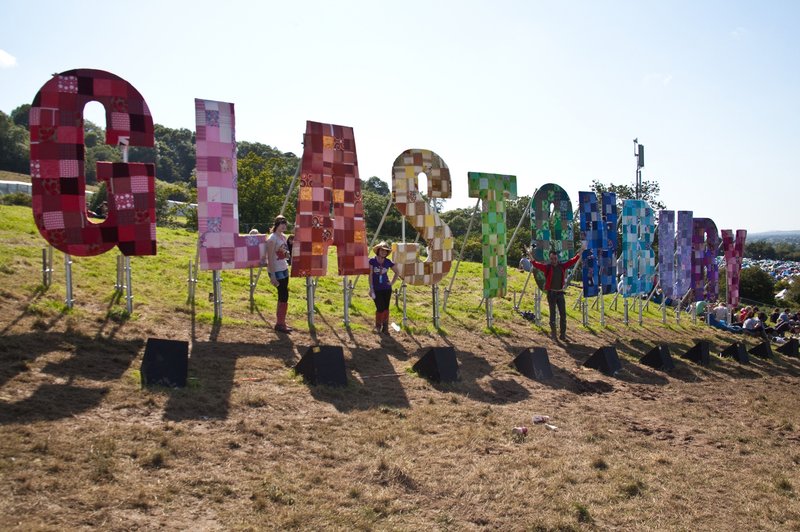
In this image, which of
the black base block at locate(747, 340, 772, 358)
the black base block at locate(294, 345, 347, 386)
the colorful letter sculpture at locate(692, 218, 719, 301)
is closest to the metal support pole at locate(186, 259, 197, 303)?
the black base block at locate(294, 345, 347, 386)

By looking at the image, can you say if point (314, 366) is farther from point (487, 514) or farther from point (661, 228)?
point (661, 228)

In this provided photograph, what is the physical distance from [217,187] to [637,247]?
1297 cm

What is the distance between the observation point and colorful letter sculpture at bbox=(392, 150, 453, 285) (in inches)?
553

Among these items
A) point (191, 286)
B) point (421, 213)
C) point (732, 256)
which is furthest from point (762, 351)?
point (191, 286)

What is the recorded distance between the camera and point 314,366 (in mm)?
9453

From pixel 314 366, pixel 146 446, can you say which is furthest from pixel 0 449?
pixel 314 366

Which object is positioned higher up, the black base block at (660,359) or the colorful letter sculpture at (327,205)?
the colorful letter sculpture at (327,205)

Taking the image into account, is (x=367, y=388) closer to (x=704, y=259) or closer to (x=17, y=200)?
(x=704, y=259)

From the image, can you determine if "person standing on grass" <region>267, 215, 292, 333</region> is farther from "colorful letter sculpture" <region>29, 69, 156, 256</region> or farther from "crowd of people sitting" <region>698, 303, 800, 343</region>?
"crowd of people sitting" <region>698, 303, 800, 343</region>

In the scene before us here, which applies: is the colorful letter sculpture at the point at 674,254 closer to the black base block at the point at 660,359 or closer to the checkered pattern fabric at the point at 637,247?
the checkered pattern fabric at the point at 637,247

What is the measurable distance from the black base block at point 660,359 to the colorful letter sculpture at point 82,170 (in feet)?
33.6

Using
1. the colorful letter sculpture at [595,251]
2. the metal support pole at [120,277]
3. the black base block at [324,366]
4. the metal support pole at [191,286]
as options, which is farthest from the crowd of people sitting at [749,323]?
the metal support pole at [120,277]

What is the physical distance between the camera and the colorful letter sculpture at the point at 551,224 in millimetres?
16438

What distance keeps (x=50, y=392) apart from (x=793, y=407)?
11.8 meters
